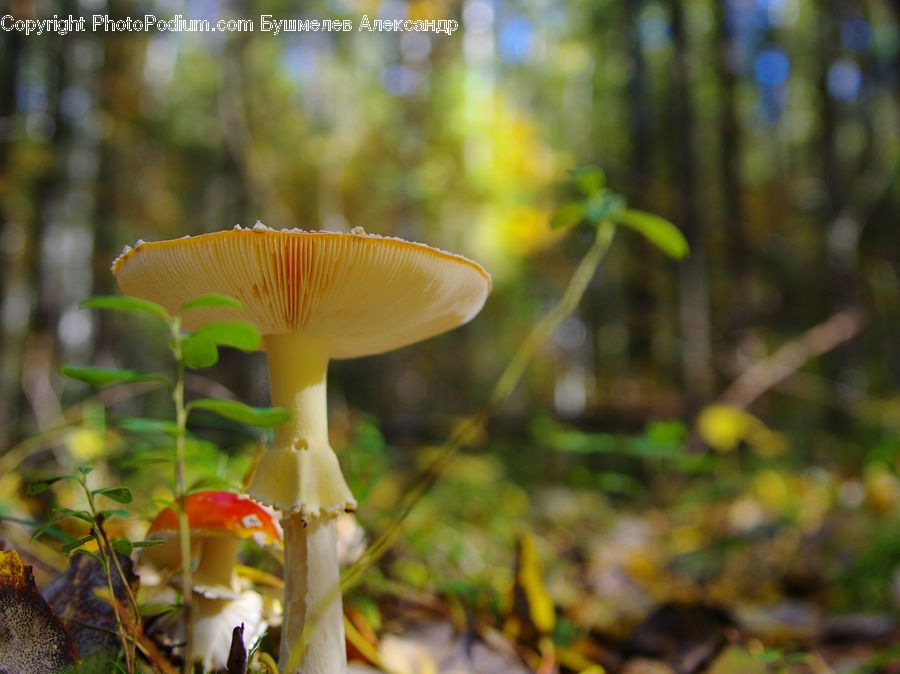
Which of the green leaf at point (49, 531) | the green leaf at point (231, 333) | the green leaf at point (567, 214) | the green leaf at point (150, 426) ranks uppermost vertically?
the green leaf at point (567, 214)

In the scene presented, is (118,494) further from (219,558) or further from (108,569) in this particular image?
(219,558)

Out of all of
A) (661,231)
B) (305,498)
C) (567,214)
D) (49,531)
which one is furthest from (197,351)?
(661,231)

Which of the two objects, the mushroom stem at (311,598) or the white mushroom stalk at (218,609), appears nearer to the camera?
the mushroom stem at (311,598)

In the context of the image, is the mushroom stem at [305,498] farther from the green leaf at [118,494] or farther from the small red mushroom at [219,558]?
the green leaf at [118,494]

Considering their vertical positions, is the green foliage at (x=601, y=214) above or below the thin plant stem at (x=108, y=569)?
above

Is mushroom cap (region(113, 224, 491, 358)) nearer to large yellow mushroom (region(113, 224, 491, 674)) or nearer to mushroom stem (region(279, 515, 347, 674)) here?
large yellow mushroom (region(113, 224, 491, 674))

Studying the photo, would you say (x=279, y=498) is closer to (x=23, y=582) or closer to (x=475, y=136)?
(x=23, y=582)

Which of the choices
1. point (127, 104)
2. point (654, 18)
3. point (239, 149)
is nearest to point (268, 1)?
point (127, 104)

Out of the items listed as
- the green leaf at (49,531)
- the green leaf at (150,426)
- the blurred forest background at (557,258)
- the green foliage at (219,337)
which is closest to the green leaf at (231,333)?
the green foliage at (219,337)
